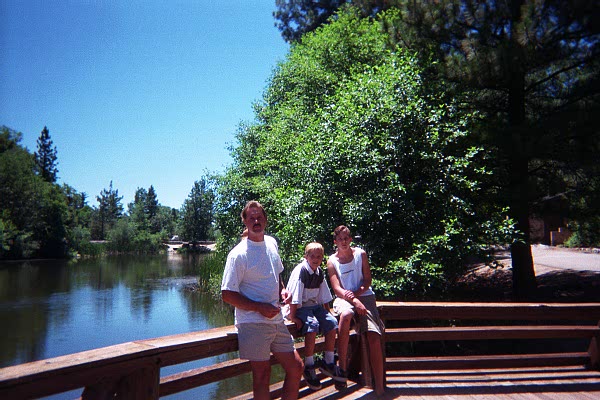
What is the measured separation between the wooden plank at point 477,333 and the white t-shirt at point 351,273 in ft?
2.29

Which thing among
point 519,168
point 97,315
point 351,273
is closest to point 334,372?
point 351,273

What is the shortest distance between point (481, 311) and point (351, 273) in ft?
4.70

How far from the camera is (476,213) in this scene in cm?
882

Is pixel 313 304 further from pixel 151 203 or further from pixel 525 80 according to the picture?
pixel 151 203

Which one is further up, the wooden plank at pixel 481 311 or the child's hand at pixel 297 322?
the child's hand at pixel 297 322

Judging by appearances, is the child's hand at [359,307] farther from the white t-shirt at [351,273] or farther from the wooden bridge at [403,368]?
the wooden bridge at [403,368]

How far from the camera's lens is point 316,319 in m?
3.74

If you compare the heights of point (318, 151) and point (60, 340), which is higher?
point (318, 151)

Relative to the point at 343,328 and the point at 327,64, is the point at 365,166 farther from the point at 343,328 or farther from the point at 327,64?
the point at 327,64

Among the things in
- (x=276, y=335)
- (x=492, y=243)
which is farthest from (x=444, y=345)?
(x=276, y=335)

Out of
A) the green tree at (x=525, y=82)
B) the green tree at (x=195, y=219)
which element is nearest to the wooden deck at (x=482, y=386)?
the green tree at (x=525, y=82)

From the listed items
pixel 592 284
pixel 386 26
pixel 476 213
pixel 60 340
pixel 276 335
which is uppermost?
pixel 386 26

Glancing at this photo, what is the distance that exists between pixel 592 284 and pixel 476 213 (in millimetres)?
4554

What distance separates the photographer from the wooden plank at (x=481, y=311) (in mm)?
4273
